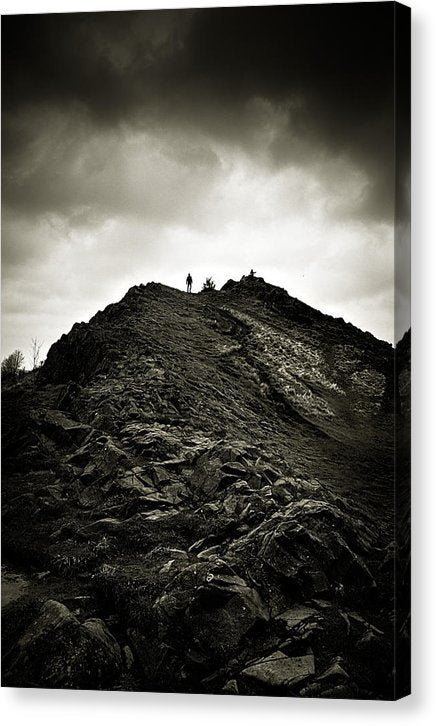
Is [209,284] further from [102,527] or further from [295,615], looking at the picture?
[295,615]

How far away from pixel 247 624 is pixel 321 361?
4.82 ft

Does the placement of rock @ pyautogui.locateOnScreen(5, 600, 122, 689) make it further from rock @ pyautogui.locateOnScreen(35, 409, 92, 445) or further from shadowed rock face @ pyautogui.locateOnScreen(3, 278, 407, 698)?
rock @ pyautogui.locateOnScreen(35, 409, 92, 445)

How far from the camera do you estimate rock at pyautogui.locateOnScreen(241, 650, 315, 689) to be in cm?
679

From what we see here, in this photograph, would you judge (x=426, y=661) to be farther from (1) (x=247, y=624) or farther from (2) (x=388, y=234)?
(2) (x=388, y=234)

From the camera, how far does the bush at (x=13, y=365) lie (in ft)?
24.3

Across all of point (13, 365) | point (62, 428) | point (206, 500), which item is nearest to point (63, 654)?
point (206, 500)

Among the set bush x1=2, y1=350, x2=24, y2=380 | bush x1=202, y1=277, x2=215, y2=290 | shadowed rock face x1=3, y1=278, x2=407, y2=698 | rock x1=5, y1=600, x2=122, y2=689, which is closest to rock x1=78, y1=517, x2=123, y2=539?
shadowed rock face x1=3, y1=278, x2=407, y2=698

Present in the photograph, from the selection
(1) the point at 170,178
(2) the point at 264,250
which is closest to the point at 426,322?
(2) the point at 264,250

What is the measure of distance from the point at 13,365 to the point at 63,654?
161 centimetres

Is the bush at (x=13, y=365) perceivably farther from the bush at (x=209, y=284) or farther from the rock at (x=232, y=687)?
the rock at (x=232, y=687)

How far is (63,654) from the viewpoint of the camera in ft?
23.2

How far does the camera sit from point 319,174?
23.4 feet

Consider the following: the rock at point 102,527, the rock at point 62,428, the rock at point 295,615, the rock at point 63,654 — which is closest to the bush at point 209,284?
the rock at point 62,428

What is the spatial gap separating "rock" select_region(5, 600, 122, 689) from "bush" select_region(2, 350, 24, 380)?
128 centimetres
